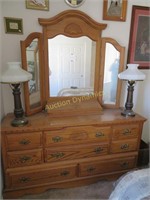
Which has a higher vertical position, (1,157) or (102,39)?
(102,39)

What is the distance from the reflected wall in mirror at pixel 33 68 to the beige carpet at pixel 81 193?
88cm

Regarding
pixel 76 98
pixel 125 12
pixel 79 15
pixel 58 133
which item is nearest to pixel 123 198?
pixel 58 133

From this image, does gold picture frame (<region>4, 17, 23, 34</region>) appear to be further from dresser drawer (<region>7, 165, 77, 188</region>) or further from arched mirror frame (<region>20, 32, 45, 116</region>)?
dresser drawer (<region>7, 165, 77, 188</region>)

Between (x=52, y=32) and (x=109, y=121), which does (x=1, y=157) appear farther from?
(x=52, y=32)

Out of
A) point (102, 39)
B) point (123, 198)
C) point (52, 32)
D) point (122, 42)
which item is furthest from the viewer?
point (122, 42)

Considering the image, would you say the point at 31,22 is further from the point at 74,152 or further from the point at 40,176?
the point at 40,176

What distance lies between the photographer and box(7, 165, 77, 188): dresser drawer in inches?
60.4

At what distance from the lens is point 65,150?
1.58 meters

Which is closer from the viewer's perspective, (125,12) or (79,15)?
(79,15)

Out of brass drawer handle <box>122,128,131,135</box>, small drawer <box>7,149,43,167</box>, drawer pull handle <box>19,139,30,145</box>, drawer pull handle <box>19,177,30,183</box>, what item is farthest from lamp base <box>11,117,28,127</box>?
brass drawer handle <box>122,128,131,135</box>

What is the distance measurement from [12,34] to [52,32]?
0.40 metres

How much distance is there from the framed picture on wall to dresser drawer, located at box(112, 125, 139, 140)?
82 cm

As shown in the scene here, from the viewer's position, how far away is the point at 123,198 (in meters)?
1.08

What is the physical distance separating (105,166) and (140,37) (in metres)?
1.57
